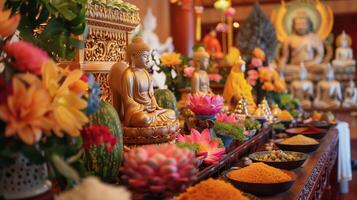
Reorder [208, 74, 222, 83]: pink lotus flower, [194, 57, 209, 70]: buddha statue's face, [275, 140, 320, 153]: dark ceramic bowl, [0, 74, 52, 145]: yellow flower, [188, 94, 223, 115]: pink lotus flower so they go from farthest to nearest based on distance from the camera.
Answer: [208, 74, 222, 83]: pink lotus flower, [194, 57, 209, 70]: buddha statue's face, [275, 140, 320, 153]: dark ceramic bowl, [188, 94, 223, 115]: pink lotus flower, [0, 74, 52, 145]: yellow flower

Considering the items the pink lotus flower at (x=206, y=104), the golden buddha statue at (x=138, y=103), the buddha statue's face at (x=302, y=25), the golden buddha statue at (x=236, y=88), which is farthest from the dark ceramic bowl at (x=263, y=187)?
the buddha statue's face at (x=302, y=25)

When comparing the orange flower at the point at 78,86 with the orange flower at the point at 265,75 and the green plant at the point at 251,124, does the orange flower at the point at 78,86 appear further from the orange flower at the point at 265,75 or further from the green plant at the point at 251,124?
the orange flower at the point at 265,75

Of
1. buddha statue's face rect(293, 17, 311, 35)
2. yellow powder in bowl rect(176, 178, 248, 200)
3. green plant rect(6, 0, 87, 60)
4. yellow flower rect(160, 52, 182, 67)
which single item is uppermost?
buddha statue's face rect(293, 17, 311, 35)

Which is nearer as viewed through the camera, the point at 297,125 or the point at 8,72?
the point at 8,72

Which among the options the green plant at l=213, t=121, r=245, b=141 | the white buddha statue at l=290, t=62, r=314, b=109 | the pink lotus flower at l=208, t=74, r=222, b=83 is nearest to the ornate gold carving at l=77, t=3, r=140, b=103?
the green plant at l=213, t=121, r=245, b=141

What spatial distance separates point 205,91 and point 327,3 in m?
5.58

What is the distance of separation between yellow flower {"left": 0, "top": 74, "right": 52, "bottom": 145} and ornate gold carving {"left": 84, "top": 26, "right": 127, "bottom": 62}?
2.36 feet

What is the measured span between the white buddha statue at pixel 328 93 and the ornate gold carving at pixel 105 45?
193 inches

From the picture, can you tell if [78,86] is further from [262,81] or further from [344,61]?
[344,61]

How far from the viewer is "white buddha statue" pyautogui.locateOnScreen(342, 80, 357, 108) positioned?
6.01 m

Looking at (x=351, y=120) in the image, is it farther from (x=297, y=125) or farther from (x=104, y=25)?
(x=104, y=25)

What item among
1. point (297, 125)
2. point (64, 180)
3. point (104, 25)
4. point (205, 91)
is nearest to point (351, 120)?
point (297, 125)

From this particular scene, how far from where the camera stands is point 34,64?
2.58 ft

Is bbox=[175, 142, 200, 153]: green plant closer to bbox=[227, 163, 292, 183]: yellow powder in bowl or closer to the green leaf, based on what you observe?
bbox=[227, 163, 292, 183]: yellow powder in bowl
